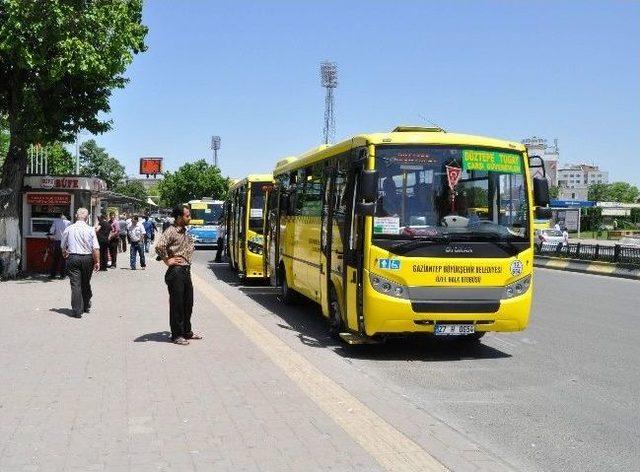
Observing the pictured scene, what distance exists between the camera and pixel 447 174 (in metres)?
9.50

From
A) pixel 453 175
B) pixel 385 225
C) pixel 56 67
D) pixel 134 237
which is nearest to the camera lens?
pixel 385 225

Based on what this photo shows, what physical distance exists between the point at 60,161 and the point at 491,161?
88.5 metres

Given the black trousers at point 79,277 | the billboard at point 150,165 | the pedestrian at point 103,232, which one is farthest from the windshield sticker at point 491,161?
the billboard at point 150,165

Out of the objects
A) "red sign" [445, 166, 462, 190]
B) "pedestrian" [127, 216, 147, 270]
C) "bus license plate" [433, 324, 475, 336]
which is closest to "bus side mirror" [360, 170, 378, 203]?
"red sign" [445, 166, 462, 190]

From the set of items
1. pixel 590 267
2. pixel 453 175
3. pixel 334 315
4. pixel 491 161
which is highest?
pixel 491 161

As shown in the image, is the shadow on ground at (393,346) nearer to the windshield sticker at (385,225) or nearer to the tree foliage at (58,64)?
the windshield sticker at (385,225)

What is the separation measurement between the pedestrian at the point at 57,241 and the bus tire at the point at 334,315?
10.2 meters

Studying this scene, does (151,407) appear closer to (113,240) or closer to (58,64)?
(58,64)

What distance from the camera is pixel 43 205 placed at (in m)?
20.7

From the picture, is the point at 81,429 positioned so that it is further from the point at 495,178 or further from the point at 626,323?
the point at 626,323

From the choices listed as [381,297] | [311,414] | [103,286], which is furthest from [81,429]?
[103,286]

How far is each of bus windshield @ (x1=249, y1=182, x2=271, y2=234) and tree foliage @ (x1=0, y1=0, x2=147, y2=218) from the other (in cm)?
418

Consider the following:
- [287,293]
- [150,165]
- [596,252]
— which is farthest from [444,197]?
[150,165]

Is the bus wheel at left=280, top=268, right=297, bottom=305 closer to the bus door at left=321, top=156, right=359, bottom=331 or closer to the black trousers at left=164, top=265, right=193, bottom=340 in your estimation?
the bus door at left=321, top=156, right=359, bottom=331
